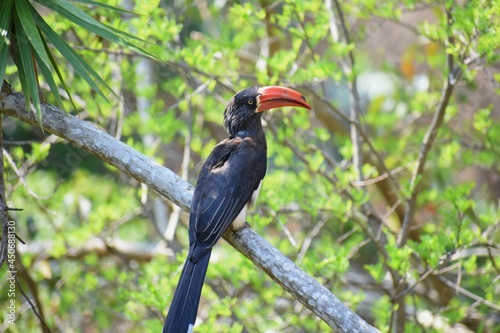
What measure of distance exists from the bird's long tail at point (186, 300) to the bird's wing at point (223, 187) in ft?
0.29

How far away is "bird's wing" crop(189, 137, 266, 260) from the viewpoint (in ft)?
9.87

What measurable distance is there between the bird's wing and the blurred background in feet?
1.67

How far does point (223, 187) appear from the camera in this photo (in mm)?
3197

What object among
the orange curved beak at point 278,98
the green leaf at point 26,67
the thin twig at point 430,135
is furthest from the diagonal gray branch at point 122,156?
the thin twig at point 430,135

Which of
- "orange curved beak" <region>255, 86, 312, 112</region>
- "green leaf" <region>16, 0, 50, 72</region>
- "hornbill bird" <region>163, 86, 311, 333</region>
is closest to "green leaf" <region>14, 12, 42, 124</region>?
"green leaf" <region>16, 0, 50, 72</region>

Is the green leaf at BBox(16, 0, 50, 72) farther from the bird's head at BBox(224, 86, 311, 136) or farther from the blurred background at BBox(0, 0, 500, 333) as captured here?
the bird's head at BBox(224, 86, 311, 136)

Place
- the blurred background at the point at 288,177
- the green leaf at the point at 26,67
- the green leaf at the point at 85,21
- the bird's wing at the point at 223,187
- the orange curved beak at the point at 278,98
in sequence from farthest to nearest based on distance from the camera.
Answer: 1. the blurred background at the point at 288,177
2. the orange curved beak at the point at 278,98
3. the bird's wing at the point at 223,187
4. the green leaf at the point at 85,21
5. the green leaf at the point at 26,67

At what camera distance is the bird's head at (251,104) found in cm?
348

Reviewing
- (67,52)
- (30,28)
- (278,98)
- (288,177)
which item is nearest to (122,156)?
Answer: (67,52)

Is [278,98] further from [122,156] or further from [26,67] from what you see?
[26,67]

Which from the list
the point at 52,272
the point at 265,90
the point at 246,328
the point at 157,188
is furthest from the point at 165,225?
the point at 157,188

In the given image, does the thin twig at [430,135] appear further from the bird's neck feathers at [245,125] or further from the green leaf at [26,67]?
the green leaf at [26,67]

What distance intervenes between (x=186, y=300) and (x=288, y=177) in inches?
96.8

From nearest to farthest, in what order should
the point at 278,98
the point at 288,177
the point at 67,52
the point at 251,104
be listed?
the point at 67,52, the point at 278,98, the point at 251,104, the point at 288,177
